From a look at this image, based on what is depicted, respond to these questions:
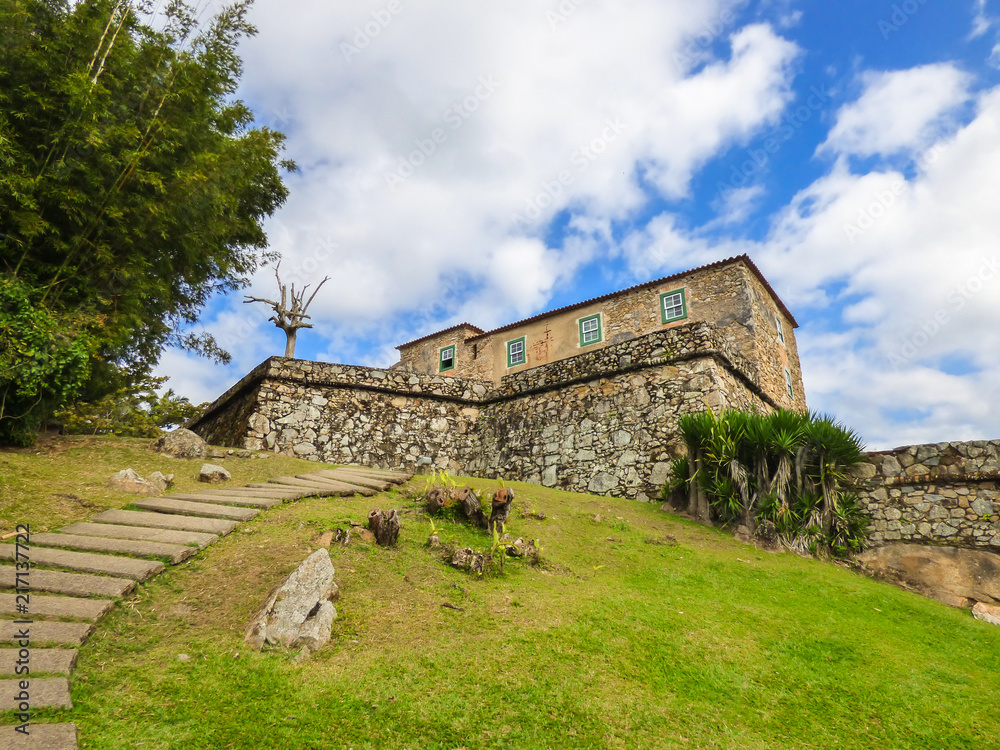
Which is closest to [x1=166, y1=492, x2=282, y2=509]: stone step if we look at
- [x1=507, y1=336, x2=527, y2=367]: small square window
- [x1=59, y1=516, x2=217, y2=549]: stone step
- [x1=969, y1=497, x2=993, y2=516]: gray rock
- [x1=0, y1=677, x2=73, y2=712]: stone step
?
[x1=59, y1=516, x2=217, y2=549]: stone step

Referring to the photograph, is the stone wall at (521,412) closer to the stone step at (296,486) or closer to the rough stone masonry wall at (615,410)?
the rough stone masonry wall at (615,410)

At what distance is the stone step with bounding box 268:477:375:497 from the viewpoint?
22.4ft

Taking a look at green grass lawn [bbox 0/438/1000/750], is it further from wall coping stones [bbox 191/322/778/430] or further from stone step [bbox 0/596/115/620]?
wall coping stones [bbox 191/322/778/430]

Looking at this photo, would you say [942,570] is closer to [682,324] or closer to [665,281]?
[682,324]

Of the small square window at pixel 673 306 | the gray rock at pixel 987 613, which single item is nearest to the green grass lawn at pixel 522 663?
the gray rock at pixel 987 613

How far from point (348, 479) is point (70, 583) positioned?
417 cm

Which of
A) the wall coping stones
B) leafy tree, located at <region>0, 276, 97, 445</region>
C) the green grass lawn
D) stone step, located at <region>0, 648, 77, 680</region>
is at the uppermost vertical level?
the wall coping stones

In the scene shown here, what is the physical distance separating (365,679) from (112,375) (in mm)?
9540

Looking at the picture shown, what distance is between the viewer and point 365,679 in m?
3.19

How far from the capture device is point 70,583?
364cm

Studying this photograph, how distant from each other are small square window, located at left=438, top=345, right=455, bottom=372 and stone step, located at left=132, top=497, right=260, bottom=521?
1840 centimetres

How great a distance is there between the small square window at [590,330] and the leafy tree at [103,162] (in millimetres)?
13179

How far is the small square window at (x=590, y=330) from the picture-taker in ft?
64.1

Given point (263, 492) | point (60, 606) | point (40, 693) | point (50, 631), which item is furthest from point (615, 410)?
point (40, 693)
